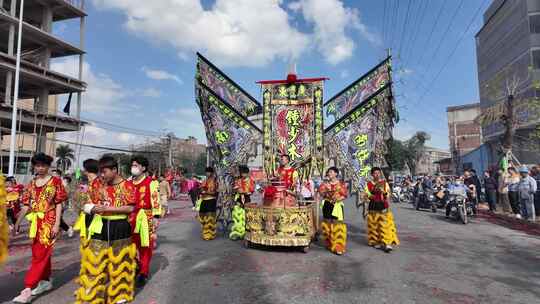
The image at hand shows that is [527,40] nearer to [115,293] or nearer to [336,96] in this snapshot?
[336,96]

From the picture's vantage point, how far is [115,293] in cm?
346

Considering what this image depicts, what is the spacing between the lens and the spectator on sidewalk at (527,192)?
29.4 feet

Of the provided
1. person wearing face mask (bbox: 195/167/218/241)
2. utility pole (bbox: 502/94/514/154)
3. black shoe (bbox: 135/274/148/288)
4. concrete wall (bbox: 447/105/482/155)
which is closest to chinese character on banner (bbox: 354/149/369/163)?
person wearing face mask (bbox: 195/167/218/241)

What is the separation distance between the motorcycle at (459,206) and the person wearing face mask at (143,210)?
8.82 meters

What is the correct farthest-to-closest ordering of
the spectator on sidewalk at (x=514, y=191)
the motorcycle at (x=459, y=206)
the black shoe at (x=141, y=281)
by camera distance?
the spectator on sidewalk at (x=514, y=191)
the motorcycle at (x=459, y=206)
the black shoe at (x=141, y=281)

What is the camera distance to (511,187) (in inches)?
399

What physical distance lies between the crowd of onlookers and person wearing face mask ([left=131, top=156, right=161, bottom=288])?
948 centimetres

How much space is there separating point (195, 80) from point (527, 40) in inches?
889

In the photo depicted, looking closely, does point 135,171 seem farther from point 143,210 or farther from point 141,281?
point 141,281

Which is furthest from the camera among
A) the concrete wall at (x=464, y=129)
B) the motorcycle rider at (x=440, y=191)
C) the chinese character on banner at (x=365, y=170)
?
the concrete wall at (x=464, y=129)

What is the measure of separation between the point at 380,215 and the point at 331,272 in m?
2.02

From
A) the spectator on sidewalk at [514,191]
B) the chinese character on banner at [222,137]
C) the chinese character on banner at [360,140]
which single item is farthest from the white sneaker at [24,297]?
the spectator on sidewalk at [514,191]

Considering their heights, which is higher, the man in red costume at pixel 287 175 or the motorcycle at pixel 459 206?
the man in red costume at pixel 287 175

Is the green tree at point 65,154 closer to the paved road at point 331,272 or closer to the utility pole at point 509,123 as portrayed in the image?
the paved road at point 331,272
